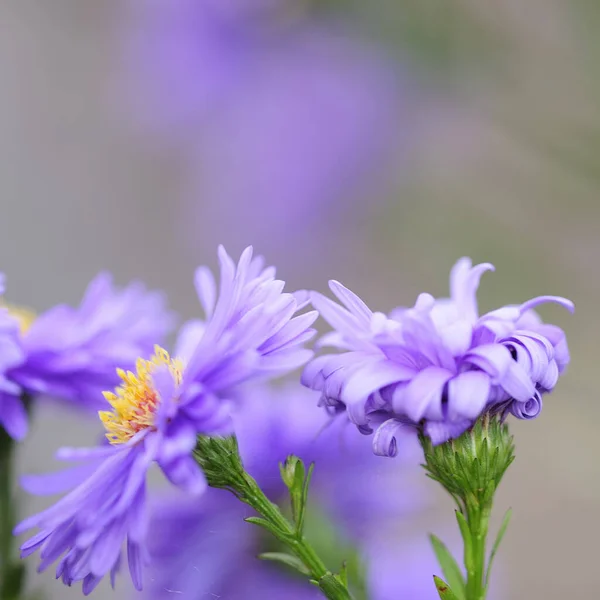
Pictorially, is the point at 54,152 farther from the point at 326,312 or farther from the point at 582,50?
the point at 326,312

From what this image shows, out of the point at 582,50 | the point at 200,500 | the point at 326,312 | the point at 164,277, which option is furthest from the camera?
the point at 164,277

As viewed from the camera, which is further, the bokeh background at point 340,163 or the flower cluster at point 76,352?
the bokeh background at point 340,163

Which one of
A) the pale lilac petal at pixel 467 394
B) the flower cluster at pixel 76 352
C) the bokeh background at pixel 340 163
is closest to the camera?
the pale lilac petal at pixel 467 394

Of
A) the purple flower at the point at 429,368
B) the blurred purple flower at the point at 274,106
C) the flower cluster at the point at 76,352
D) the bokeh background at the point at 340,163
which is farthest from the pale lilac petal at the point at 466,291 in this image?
the blurred purple flower at the point at 274,106

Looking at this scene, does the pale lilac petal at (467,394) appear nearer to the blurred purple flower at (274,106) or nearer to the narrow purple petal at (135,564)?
the narrow purple petal at (135,564)

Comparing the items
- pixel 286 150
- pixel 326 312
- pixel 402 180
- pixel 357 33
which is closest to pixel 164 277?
pixel 286 150

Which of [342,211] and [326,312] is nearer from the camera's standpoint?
[326,312]
